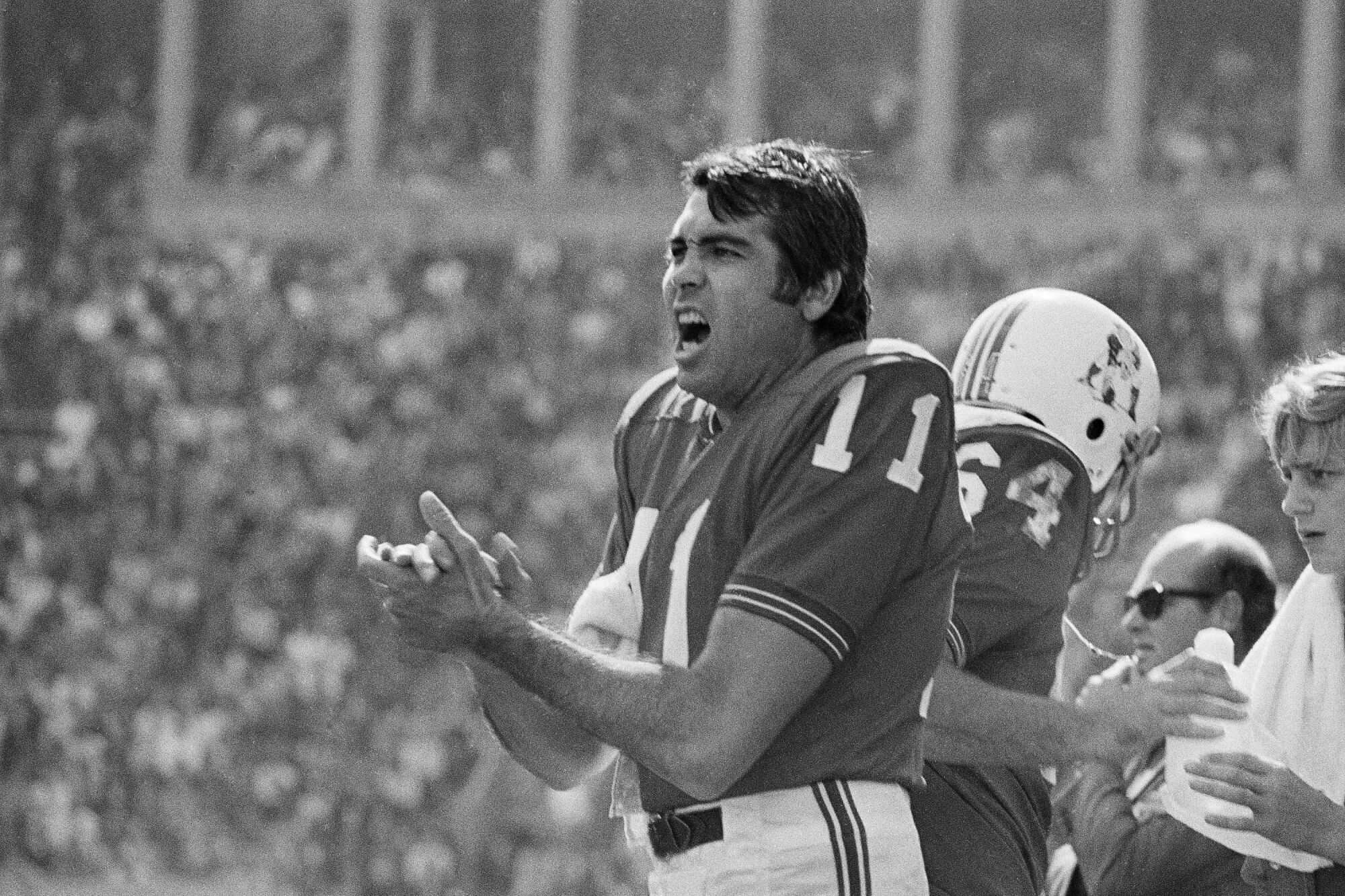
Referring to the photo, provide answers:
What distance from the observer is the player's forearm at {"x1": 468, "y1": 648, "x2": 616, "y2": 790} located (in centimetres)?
268

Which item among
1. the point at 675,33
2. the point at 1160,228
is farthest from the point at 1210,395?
the point at 675,33

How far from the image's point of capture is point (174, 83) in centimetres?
1475

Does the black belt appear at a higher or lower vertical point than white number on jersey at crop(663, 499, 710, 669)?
lower

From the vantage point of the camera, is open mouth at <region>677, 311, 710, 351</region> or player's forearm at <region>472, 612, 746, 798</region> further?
open mouth at <region>677, 311, 710, 351</region>

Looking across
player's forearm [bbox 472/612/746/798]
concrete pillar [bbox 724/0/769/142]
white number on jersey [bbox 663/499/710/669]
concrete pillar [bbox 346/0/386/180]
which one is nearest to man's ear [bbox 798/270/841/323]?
white number on jersey [bbox 663/499/710/669]

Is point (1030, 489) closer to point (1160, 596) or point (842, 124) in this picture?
point (1160, 596)

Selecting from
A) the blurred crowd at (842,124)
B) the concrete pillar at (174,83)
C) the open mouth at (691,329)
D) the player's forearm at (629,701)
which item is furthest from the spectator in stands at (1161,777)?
the concrete pillar at (174,83)

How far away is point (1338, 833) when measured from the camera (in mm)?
3039

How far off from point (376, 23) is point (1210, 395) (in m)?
6.73

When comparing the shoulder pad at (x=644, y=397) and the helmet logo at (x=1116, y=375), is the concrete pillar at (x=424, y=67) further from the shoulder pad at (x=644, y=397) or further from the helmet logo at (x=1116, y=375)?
the shoulder pad at (x=644, y=397)

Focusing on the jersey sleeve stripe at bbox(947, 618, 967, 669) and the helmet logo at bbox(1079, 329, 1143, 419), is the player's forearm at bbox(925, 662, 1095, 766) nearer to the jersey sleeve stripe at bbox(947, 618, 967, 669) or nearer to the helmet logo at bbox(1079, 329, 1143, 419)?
the jersey sleeve stripe at bbox(947, 618, 967, 669)

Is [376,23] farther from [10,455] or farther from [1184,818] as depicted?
[1184,818]

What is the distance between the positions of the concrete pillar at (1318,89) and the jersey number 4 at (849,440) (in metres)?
11.3

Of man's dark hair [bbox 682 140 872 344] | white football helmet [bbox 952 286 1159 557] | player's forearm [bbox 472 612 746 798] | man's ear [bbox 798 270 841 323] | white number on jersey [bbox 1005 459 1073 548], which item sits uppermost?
man's dark hair [bbox 682 140 872 344]
